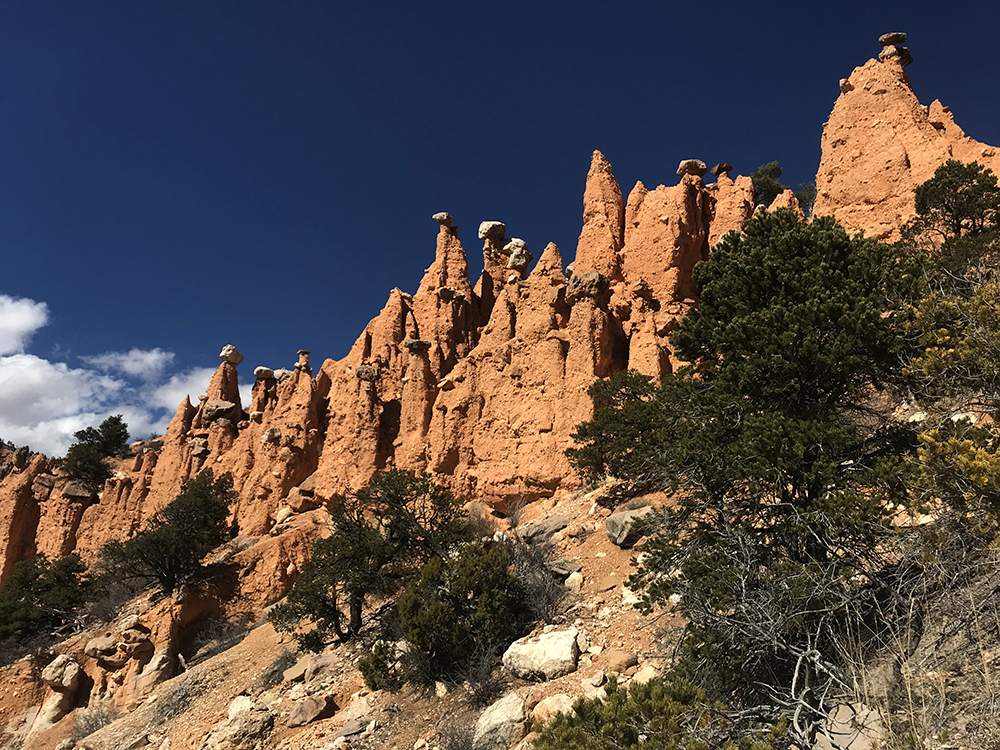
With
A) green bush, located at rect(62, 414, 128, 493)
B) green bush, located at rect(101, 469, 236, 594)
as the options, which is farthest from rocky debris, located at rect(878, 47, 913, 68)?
green bush, located at rect(62, 414, 128, 493)

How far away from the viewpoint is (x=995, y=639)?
227 inches

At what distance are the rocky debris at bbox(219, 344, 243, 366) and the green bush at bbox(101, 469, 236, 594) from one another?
15.3 meters

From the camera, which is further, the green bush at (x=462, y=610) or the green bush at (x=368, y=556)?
the green bush at (x=368, y=556)

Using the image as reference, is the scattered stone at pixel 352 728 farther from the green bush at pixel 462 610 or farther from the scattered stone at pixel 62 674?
the scattered stone at pixel 62 674

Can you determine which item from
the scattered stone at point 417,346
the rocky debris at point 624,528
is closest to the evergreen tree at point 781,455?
the rocky debris at point 624,528

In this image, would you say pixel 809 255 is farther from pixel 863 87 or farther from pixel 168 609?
pixel 168 609

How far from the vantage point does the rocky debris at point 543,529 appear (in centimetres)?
1547

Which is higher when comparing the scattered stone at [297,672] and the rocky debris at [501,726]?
the scattered stone at [297,672]

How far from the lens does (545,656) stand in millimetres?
9633

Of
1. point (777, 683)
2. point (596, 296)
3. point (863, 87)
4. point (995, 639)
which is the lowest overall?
point (777, 683)

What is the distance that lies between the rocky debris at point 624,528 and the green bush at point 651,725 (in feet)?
21.5

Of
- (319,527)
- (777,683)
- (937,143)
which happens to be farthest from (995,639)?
(319,527)

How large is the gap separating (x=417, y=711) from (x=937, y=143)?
2223cm

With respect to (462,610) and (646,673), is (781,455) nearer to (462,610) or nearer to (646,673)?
(646,673)
